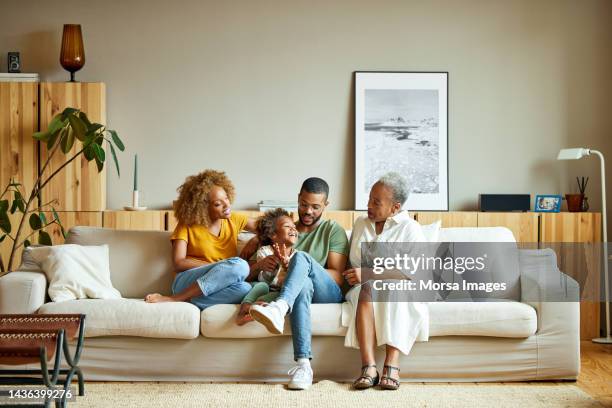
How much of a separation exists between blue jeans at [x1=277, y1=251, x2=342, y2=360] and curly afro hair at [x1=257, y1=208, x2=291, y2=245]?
13.0 inches

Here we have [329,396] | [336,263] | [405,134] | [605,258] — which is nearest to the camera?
[329,396]

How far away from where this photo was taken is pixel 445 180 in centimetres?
590

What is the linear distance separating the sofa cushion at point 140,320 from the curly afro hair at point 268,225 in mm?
599

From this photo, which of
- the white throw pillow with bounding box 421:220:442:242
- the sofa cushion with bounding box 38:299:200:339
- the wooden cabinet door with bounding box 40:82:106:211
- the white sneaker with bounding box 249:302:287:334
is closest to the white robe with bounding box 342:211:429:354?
the white sneaker with bounding box 249:302:287:334

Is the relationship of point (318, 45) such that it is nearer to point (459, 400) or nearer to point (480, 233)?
point (480, 233)

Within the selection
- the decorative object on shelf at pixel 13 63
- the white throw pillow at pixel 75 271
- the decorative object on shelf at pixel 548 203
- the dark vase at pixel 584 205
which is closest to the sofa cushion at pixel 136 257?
the white throw pillow at pixel 75 271

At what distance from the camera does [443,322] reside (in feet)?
12.6

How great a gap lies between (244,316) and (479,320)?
45.1 inches

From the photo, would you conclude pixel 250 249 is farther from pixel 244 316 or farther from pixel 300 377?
pixel 300 377

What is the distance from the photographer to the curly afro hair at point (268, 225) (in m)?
4.20

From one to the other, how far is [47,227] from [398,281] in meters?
2.86

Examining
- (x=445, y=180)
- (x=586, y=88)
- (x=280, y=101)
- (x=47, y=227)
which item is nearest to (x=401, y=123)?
(x=445, y=180)

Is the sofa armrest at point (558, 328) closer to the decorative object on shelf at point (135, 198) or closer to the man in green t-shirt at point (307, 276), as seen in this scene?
the man in green t-shirt at point (307, 276)

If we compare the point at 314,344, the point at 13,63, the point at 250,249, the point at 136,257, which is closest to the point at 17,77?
the point at 13,63
